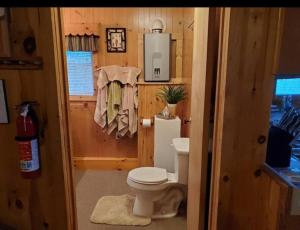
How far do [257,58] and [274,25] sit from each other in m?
0.17

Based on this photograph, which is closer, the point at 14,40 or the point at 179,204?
the point at 14,40

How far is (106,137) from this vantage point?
3664 mm

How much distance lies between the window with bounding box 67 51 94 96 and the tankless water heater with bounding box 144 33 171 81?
2.58ft

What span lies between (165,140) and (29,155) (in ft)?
6.55

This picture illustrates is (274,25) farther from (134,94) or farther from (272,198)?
(134,94)

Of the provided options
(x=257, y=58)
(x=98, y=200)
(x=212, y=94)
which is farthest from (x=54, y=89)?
(x=98, y=200)

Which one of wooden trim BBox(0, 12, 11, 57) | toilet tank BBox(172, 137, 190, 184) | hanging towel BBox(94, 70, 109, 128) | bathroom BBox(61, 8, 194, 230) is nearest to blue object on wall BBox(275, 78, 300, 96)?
toilet tank BBox(172, 137, 190, 184)

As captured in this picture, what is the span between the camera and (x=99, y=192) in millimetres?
3088

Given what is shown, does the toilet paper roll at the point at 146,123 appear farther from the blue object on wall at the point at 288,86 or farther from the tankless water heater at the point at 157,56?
the blue object on wall at the point at 288,86

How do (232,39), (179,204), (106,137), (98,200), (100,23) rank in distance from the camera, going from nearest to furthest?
(232,39)
(179,204)
(98,200)
(100,23)
(106,137)

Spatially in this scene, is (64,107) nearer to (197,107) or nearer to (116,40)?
(197,107)

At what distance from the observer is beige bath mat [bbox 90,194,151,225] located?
2.51 m

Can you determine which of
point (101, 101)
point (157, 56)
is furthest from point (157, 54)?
point (101, 101)

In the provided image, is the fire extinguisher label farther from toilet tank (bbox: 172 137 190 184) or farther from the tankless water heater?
the tankless water heater
